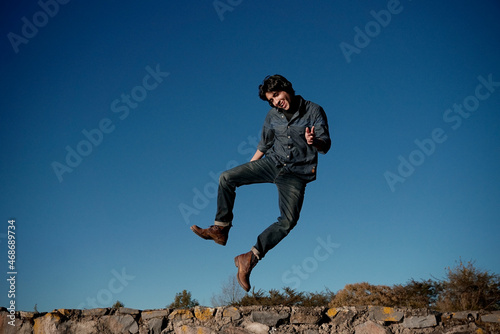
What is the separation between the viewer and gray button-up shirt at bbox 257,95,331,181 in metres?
4.84

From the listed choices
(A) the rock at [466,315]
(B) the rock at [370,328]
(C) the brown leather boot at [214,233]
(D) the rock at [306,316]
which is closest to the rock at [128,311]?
(C) the brown leather boot at [214,233]

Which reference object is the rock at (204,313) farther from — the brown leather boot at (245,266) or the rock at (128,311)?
the rock at (128,311)

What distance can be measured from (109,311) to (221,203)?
6.64 ft

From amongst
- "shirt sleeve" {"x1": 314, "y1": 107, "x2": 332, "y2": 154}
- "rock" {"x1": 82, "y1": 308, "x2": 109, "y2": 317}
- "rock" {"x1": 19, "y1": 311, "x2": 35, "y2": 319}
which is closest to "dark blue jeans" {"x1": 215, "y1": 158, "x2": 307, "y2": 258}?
"shirt sleeve" {"x1": 314, "y1": 107, "x2": 332, "y2": 154}

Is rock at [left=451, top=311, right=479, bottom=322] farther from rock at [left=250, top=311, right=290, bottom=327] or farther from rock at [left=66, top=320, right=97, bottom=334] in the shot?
rock at [left=66, top=320, right=97, bottom=334]

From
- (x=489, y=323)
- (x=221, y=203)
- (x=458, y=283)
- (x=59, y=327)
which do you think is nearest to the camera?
(x=489, y=323)

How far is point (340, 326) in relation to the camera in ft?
15.6

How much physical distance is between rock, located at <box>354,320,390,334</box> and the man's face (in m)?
2.60

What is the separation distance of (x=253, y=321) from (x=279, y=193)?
1497mm

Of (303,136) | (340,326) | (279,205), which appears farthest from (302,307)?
(303,136)

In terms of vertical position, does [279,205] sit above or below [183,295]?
above

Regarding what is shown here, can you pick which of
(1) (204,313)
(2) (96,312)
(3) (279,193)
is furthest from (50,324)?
(3) (279,193)

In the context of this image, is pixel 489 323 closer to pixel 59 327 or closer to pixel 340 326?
pixel 340 326

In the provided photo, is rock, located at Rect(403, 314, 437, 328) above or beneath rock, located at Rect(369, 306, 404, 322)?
beneath
